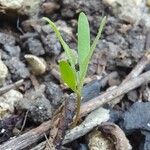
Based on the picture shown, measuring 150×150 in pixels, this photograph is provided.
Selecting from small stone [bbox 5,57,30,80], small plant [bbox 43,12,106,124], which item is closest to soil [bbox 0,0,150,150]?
small stone [bbox 5,57,30,80]

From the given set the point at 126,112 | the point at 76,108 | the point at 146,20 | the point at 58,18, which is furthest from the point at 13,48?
the point at 146,20

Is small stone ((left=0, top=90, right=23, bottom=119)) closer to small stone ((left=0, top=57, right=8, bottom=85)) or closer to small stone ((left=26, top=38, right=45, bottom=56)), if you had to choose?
small stone ((left=0, top=57, right=8, bottom=85))

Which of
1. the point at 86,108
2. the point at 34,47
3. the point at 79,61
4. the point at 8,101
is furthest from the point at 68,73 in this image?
the point at 34,47

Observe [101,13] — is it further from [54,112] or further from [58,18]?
[54,112]

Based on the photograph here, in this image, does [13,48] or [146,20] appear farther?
[146,20]

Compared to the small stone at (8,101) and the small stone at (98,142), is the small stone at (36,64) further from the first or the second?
the small stone at (98,142)

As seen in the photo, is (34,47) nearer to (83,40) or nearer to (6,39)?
(6,39)
